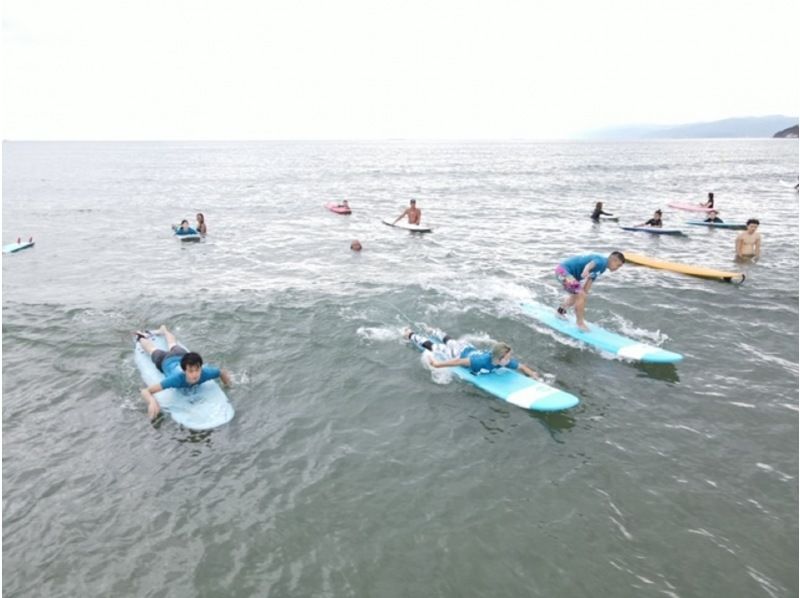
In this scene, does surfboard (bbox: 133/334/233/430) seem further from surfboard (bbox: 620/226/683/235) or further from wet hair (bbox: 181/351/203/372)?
surfboard (bbox: 620/226/683/235)

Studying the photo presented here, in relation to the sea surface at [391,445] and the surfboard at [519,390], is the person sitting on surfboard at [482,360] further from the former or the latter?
the sea surface at [391,445]

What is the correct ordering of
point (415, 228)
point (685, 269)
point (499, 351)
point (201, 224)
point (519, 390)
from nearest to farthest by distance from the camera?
1. point (519, 390)
2. point (499, 351)
3. point (685, 269)
4. point (201, 224)
5. point (415, 228)

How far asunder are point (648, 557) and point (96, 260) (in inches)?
1024

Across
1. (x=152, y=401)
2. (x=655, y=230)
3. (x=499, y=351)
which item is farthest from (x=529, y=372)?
(x=655, y=230)

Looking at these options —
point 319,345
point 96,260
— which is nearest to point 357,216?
point 96,260

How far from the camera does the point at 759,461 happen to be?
32.2 ft

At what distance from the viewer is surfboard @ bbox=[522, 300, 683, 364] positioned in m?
13.1

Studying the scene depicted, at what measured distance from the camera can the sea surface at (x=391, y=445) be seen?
770 centimetres

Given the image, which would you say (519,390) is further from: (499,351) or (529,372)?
(499,351)

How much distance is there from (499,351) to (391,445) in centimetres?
326

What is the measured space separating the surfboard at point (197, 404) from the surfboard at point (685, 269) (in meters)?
18.4

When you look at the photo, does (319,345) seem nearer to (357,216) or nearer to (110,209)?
(357,216)

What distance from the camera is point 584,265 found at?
47.3 ft

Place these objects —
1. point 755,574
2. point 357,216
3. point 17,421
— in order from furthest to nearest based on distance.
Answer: point 357,216
point 17,421
point 755,574
